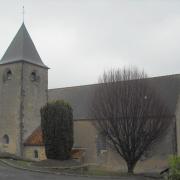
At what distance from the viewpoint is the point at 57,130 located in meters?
24.9

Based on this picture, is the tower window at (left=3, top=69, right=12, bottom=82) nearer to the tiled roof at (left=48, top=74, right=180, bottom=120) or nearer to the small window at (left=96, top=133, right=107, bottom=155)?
the tiled roof at (left=48, top=74, right=180, bottom=120)

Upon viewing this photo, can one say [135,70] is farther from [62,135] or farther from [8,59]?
[8,59]

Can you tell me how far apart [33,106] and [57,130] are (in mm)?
7659

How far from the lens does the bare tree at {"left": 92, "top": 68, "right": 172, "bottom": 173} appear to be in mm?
24188

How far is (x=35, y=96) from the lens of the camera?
106 feet

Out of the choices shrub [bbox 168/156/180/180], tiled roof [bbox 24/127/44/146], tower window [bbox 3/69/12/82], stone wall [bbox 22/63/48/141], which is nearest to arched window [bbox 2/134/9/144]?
stone wall [bbox 22/63/48/141]

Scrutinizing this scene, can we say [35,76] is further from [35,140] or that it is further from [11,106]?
[35,140]

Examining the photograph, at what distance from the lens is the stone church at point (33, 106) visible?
28.8 metres

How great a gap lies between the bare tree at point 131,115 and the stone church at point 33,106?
2.41 m

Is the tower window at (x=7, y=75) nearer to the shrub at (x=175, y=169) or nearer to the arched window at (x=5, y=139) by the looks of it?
the arched window at (x=5, y=139)

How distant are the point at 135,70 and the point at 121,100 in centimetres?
261

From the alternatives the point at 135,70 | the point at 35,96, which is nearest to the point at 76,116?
the point at 35,96

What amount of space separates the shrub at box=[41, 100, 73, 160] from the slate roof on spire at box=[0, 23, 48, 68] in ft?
25.7

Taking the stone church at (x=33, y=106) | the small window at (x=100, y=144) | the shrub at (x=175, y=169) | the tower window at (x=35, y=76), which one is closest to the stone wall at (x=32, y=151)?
the stone church at (x=33, y=106)
